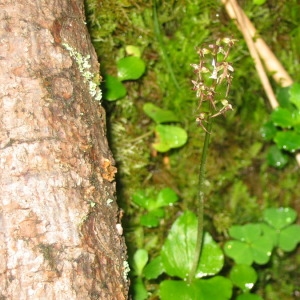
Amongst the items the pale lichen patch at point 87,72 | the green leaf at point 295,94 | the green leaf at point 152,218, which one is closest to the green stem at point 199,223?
the green leaf at point 152,218

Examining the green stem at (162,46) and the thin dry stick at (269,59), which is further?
the thin dry stick at (269,59)

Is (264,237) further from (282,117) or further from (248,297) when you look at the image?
(282,117)

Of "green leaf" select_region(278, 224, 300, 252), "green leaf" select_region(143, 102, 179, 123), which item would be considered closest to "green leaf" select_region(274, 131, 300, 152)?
"green leaf" select_region(278, 224, 300, 252)

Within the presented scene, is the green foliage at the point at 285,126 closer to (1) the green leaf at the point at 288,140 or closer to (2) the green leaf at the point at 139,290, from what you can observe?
(1) the green leaf at the point at 288,140

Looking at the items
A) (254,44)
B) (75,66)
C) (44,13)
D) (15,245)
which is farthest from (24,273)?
(254,44)

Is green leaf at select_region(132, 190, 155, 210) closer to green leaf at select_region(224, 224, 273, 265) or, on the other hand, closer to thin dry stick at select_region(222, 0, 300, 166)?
green leaf at select_region(224, 224, 273, 265)

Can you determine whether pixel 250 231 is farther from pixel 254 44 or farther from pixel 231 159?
pixel 254 44
